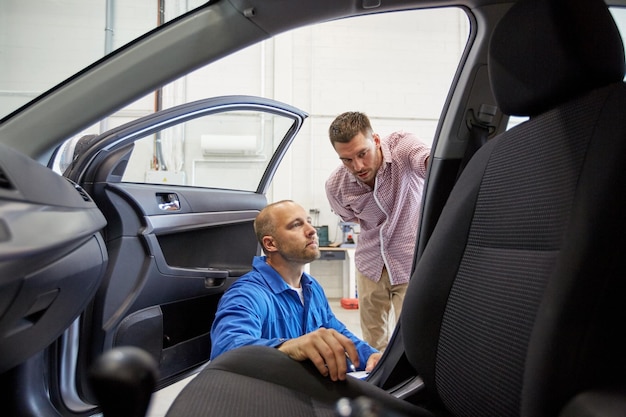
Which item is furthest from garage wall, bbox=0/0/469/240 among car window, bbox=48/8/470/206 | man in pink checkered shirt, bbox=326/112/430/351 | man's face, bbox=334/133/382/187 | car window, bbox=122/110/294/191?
man's face, bbox=334/133/382/187

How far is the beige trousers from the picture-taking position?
223cm

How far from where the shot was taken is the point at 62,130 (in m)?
1.03

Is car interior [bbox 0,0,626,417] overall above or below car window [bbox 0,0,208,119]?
below

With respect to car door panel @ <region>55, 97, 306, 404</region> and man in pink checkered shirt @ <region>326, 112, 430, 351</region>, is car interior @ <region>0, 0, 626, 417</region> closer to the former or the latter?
car door panel @ <region>55, 97, 306, 404</region>

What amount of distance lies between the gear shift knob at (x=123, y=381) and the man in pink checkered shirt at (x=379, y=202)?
160 centimetres

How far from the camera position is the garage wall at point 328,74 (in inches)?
219

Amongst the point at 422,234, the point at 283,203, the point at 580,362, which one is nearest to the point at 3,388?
the point at 283,203

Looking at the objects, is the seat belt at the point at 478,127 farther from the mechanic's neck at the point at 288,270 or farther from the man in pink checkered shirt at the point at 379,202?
the mechanic's neck at the point at 288,270

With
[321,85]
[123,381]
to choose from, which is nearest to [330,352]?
[123,381]

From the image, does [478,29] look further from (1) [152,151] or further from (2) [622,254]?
(1) [152,151]

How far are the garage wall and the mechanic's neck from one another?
12.6 ft

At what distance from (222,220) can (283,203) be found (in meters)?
0.30

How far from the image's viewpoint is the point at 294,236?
1752 millimetres

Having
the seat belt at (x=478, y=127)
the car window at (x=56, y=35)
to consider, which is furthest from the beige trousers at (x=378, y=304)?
the car window at (x=56, y=35)
